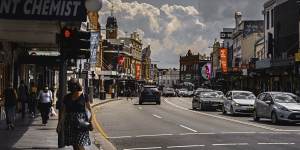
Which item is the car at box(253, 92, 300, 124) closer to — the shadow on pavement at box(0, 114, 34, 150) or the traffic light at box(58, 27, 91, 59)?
the shadow on pavement at box(0, 114, 34, 150)

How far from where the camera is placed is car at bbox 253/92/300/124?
86.7 ft

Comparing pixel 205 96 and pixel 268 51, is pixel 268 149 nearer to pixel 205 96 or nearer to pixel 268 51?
pixel 205 96

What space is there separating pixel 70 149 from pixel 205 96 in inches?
1031

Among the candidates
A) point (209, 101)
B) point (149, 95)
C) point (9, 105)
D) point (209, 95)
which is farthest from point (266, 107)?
point (149, 95)

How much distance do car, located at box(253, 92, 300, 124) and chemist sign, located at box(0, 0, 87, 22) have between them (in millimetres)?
14278

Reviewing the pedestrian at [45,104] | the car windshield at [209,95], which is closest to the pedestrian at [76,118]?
the pedestrian at [45,104]

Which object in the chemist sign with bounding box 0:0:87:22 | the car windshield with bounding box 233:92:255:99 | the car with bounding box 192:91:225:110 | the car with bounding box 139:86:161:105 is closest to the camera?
the chemist sign with bounding box 0:0:87:22

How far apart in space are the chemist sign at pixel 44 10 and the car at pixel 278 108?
562 inches

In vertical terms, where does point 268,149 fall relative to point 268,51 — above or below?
below

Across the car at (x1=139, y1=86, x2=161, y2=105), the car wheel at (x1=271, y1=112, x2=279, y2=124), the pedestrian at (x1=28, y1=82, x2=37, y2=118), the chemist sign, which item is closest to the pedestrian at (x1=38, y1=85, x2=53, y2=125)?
the pedestrian at (x1=28, y1=82, x2=37, y2=118)

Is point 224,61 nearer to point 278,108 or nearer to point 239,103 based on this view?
point 239,103

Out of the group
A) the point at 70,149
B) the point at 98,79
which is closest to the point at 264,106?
the point at 70,149

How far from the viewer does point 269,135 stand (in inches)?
806

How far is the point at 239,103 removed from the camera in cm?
3388
